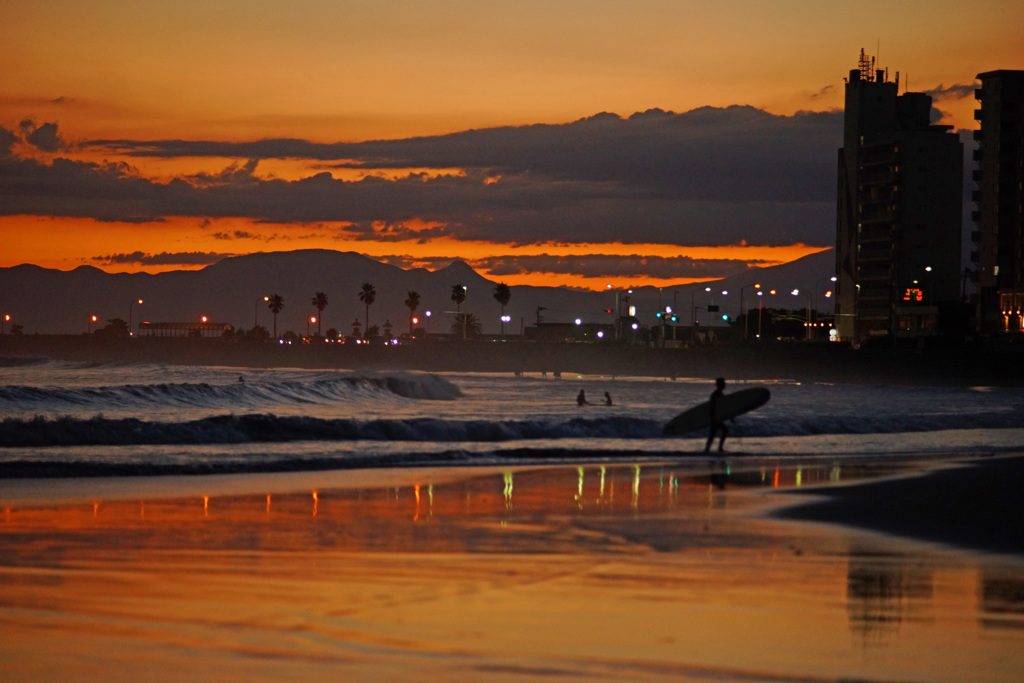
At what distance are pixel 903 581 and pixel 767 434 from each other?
2519 cm

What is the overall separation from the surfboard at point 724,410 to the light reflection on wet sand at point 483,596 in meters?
15.1

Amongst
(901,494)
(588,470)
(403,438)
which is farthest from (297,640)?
(403,438)

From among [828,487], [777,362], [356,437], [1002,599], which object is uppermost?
[777,362]

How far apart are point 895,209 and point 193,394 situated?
119 m

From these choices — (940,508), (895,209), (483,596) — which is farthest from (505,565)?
(895,209)

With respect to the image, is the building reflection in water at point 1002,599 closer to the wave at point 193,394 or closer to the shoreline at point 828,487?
the shoreline at point 828,487

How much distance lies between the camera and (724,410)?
31703 millimetres

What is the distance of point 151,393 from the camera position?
5125cm

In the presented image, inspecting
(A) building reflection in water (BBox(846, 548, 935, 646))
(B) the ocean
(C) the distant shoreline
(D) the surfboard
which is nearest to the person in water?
(B) the ocean

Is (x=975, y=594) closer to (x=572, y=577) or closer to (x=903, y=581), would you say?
(x=903, y=581)

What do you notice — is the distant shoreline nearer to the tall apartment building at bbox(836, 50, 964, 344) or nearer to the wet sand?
the tall apartment building at bbox(836, 50, 964, 344)

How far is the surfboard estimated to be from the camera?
3134cm

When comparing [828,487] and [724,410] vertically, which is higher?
[724,410]

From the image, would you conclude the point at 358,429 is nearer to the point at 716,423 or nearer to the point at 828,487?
the point at 716,423
